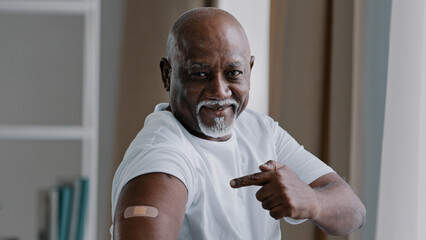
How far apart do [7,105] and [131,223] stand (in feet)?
6.05

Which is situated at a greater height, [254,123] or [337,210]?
[254,123]

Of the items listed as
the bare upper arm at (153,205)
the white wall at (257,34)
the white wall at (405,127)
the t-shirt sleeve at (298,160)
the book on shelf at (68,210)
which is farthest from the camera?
the white wall at (257,34)

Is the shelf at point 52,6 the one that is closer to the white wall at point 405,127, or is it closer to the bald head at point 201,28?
the white wall at point 405,127

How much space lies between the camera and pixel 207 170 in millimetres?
1008

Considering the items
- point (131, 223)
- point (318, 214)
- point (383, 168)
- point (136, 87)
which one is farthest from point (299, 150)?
point (136, 87)

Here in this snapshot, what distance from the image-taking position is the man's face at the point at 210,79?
980 mm

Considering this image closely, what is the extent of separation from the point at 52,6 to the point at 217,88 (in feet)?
5.05

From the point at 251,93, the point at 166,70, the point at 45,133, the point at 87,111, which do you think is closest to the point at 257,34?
the point at 251,93

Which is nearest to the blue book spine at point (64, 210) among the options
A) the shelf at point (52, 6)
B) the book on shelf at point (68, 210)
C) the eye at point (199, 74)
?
the book on shelf at point (68, 210)

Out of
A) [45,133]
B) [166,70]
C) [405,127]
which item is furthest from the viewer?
[45,133]

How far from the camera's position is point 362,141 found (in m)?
1.99

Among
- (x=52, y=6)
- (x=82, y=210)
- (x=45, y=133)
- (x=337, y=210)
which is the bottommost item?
(x=82, y=210)

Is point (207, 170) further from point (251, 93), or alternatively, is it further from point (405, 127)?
point (251, 93)

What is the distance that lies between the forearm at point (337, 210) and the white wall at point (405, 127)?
→ 62cm
